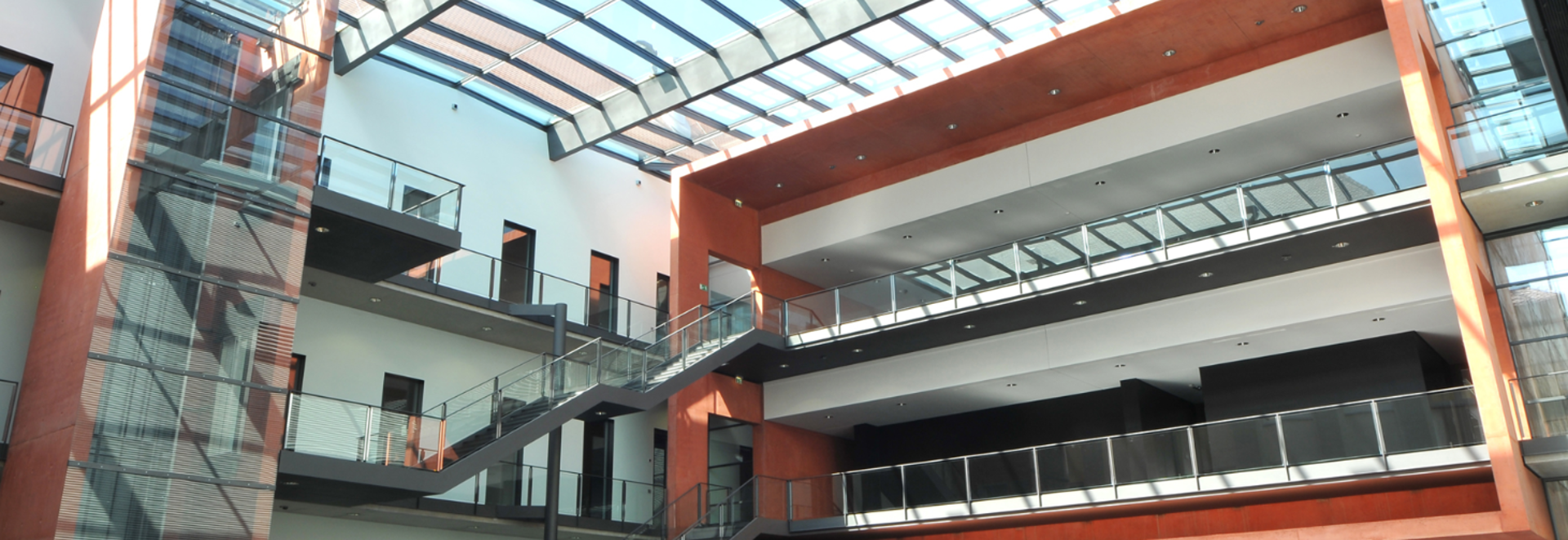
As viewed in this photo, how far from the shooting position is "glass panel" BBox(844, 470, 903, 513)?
21344mm

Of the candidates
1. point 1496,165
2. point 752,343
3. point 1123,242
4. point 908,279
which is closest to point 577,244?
point 752,343

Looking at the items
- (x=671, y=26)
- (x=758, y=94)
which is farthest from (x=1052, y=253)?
(x=671, y=26)

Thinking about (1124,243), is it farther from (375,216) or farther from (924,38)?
(375,216)

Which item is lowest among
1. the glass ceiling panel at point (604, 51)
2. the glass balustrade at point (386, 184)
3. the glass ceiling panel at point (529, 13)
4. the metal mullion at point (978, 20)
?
the glass balustrade at point (386, 184)

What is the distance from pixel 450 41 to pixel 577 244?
5794mm

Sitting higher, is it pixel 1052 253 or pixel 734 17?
pixel 734 17

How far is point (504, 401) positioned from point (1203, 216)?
1235cm

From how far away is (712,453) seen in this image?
2573 cm

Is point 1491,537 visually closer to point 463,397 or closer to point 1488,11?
point 1488,11

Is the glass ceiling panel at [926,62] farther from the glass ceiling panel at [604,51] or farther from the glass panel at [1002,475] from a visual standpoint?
the glass panel at [1002,475]

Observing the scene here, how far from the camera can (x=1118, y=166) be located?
2084 cm

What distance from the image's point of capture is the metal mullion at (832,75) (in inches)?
869

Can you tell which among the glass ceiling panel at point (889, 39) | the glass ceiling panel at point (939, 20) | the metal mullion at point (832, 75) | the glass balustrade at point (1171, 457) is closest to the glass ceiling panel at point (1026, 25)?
the glass ceiling panel at point (939, 20)

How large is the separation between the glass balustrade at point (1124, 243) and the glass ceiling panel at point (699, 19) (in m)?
5.90
